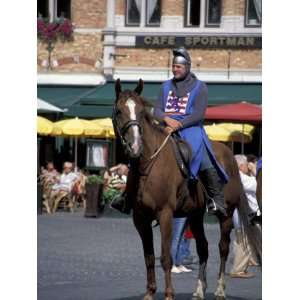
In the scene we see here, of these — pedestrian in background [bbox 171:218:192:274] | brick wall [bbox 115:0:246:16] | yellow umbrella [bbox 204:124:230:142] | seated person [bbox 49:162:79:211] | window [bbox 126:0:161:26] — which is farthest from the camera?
window [bbox 126:0:161:26]

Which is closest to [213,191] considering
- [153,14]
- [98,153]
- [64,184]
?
[64,184]

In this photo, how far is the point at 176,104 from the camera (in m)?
9.96

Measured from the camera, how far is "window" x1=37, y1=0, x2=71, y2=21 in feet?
105

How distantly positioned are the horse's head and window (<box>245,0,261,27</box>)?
2238 cm

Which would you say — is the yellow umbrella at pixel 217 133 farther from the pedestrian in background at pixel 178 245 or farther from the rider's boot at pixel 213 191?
the rider's boot at pixel 213 191

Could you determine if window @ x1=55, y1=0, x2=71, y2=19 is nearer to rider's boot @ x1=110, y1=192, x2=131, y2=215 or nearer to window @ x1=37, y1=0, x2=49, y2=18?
window @ x1=37, y1=0, x2=49, y2=18

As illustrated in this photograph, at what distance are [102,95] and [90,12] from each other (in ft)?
12.1

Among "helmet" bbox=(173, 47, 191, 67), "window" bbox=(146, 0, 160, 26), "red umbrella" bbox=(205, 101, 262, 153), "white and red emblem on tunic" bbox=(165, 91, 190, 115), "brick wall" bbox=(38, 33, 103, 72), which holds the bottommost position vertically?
"red umbrella" bbox=(205, 101, 262, 153)

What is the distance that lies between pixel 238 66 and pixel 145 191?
73.9 feet

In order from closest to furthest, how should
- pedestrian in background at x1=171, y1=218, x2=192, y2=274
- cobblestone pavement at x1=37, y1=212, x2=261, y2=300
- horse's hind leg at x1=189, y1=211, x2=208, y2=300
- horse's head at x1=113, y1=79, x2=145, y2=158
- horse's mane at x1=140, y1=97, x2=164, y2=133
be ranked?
horse's head at x1=113, y1=79, x2=145, y2=158
horse's mane at x1=140, y1=97, x2=164, y2=133
horse's hind leg at x1=189, y1=211, x2=208, y2=300
cobblestone pavement at x1=37, y1=212, x2=261, y2=300
pedestrian in background at x1=171, y1=218, x2=192, y2=274

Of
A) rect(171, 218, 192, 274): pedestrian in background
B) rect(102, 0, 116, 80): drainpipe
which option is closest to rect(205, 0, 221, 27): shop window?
rect(102, 0, 116, 80): drainpipe

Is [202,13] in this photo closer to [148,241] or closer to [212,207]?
[212,207]

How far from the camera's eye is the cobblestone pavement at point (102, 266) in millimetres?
10875
